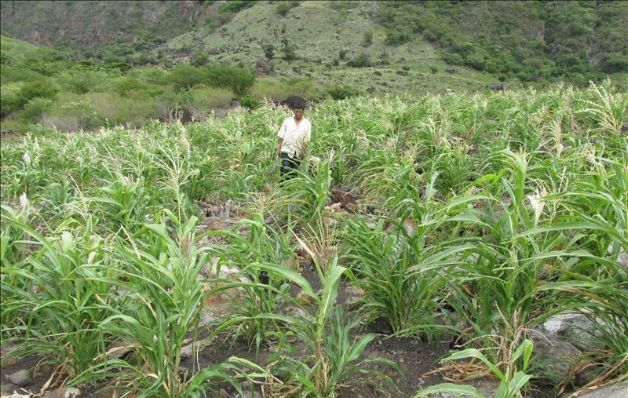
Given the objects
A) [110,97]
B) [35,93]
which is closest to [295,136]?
[110,97]

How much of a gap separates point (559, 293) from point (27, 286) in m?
2.70

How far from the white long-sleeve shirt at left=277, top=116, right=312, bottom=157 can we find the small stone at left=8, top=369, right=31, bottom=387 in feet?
11.3

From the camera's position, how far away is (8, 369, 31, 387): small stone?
7.98 feet

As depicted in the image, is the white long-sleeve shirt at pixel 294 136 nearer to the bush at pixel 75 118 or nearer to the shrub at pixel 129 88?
the bush at pixel 75 118

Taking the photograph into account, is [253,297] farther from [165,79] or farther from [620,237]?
[165,79]

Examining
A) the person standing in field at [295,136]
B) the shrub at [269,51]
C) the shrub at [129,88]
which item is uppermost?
the person standing in field at [295,136]

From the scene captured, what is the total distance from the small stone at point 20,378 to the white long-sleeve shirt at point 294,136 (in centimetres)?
343

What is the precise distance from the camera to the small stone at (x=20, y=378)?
2432 mm

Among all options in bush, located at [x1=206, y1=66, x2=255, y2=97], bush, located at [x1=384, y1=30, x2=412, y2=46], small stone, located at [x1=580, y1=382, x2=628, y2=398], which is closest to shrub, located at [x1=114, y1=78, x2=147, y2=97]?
bush, located at [x1=206, y1=66, x2=255, y2=97]

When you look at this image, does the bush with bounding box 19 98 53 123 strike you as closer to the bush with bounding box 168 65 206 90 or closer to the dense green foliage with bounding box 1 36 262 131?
the dense green foliage with bounding box 1 36 262 131

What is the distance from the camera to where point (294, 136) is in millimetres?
5289

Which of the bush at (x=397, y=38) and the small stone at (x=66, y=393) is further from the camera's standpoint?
the bush at (x=397, y=38)

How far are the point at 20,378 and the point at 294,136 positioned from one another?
355 centimetres

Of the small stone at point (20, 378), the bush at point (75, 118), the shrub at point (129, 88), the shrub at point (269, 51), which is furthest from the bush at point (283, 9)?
the small stone at point (20, 378)
